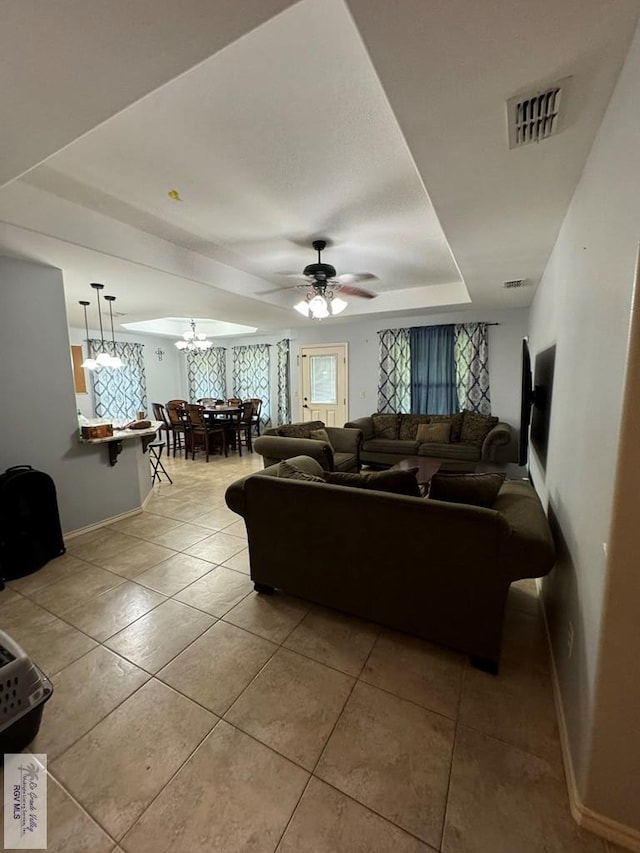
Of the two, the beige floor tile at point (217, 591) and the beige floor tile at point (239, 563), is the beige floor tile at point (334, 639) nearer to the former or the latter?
the beige floor tile at point (217, 591)

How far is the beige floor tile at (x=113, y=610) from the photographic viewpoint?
211 cm

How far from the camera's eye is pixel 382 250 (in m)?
3.49

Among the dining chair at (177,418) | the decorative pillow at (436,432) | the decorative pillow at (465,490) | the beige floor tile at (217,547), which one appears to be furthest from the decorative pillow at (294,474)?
the dining chair at (177,418)

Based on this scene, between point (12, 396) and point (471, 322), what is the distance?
569cm

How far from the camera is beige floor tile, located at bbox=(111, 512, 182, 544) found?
3393 millimetres

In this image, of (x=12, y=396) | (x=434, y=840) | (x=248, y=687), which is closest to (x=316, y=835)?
(x=434, y=840)

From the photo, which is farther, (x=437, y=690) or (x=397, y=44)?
(x=437, y=690)

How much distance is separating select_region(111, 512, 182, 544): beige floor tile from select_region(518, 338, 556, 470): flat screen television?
3263 mm

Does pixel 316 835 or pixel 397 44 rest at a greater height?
pixel 397 44

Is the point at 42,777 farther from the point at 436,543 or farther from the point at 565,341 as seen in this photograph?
the point at 565,341

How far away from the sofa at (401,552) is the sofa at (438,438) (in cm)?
255

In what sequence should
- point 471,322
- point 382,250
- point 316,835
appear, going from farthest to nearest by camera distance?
point 471,322 → point 382,250 → point 316,835

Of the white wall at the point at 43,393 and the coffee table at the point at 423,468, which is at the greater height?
the white wall at the point at 43,393

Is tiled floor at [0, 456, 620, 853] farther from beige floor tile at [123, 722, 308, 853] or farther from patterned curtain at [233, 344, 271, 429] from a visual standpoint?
patterned curtain at [233, 344, 271, 429]
